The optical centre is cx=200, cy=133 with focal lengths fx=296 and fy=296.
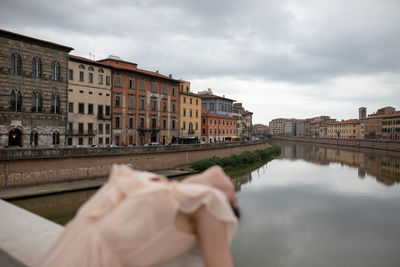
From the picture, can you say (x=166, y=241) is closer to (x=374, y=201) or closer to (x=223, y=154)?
(x=374, y=201)

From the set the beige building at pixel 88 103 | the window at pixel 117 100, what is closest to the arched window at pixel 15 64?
the beige building at pixel 88 103

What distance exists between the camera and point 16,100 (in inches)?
767

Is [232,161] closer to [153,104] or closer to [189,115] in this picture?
[189,115]

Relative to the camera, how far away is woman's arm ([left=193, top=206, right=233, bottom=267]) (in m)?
1.35

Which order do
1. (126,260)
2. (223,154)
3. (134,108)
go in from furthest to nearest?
(223,154) < (134,108) < (126,260)

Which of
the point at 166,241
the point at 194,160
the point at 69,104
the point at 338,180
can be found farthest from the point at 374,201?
the point at 69,104

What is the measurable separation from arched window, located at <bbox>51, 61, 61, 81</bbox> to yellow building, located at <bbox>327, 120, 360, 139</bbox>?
271 ft

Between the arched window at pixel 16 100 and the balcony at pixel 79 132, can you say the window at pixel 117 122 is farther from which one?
the arched window at pixel 16 100

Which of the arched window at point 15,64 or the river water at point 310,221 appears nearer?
the river water at point 310,221

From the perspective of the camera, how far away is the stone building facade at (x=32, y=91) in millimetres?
19047

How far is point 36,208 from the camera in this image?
13617 millimetres

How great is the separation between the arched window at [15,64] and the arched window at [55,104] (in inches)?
110

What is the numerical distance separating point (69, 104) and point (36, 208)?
12263mm

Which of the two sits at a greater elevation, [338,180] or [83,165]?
[83,165]
